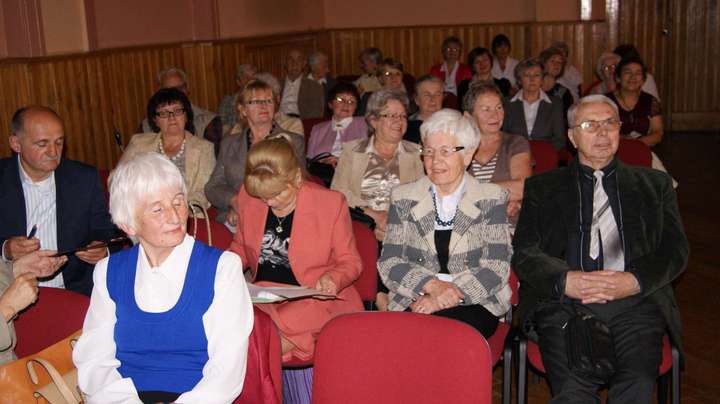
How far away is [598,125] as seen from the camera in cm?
340

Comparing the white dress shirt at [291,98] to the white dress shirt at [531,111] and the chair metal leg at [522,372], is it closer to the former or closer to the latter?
the white dress shirt at [531,111]

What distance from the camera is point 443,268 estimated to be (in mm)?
3463

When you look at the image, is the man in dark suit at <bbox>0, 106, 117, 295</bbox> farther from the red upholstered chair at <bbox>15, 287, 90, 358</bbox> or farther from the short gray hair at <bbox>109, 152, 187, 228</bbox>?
the short gray hair at <bbox>109, 152, 187, 228</bbox>

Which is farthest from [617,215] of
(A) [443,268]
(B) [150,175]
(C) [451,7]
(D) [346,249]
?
(C) [451,7]

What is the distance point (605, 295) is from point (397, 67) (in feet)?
17.5

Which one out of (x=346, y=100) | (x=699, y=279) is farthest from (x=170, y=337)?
(x=699, y=279)

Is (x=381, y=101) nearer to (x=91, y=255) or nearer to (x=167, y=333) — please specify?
→ (x=91, y=255)

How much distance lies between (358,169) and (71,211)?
1.59 metres

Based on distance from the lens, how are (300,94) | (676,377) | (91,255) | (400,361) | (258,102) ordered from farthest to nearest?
1. (300,94)
2. (258,102)
3. (91,255)
4. (676,377)
5. (400,361)

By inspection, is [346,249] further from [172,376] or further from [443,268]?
[172,376]

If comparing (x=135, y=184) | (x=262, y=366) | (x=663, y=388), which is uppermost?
(x=135, y=184)

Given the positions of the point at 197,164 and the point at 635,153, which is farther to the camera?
the point at 197,164

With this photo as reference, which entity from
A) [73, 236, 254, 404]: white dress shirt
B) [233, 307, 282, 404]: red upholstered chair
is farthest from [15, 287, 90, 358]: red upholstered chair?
[233, 307, 282, 404]: red upholstered chair

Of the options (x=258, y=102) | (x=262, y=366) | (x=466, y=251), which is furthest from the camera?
(x=258, y=102)
